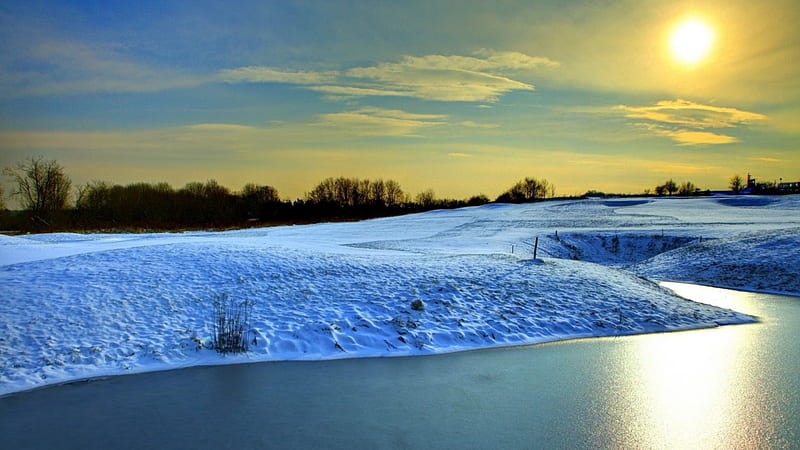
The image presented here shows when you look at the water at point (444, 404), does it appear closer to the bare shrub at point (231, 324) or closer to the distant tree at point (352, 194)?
the bare shrub at point (231, 324)

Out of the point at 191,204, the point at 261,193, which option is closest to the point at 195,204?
the point at 191,204

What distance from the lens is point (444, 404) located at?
836 centimetres

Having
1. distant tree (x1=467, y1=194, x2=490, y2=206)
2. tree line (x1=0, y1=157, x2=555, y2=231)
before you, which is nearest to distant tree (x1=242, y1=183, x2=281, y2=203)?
tree line (x1=0, y1=157, x2=555, y2=231)

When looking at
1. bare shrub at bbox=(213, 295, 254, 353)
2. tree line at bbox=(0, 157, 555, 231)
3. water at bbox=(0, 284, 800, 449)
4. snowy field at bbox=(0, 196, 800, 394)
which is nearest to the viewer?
water at bbox=(0, 284, 800, 449)

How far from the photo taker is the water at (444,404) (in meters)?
7.09

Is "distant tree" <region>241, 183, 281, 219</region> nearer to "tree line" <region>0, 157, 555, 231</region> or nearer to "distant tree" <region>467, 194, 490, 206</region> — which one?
"tree line" <region>0, 157, 555, 231</region>

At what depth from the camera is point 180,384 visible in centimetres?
930

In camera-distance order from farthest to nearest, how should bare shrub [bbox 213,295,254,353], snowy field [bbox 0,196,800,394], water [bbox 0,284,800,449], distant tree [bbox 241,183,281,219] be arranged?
distant tree [bbox 241,183,281,219]
bare shrub [bbox 213,295,254,353]
snowy field [bbox 0,196,800,394]
water [bbox 0,284,800,449]

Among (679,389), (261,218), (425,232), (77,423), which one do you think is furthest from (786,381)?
(261,218)

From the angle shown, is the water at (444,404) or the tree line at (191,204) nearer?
the water at (444,404)

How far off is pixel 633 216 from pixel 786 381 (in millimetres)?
41248

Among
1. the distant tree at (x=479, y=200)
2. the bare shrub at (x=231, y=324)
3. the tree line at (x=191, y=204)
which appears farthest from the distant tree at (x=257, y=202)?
the bare shrub at (x=231, y=324)

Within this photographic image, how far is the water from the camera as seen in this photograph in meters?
7.09

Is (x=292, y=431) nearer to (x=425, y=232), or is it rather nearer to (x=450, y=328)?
(x=450, y=328)
